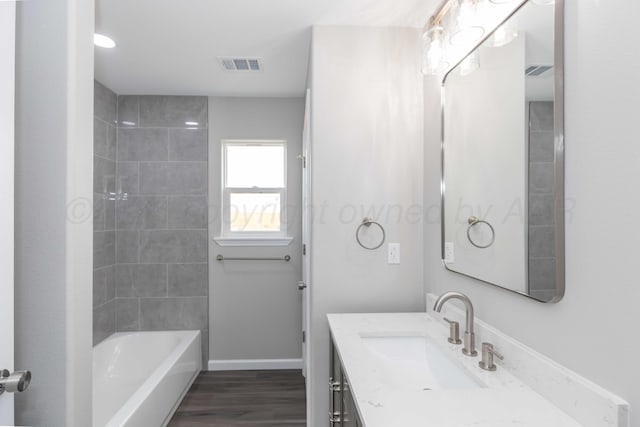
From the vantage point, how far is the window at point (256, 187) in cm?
320

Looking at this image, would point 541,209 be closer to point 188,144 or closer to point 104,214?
point 188,144

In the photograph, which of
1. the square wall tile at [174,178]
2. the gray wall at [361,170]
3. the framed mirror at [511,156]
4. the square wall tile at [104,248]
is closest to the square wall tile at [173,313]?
the square wall tile at [104,248]

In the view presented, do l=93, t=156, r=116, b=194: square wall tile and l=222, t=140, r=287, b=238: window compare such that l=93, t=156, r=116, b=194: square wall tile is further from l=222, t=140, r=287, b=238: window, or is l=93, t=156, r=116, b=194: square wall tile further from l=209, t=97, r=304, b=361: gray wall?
l=222, t=140, r=287, b=238: window

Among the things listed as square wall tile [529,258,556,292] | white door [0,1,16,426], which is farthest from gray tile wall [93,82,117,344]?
square wall tile [529,258,556,292]

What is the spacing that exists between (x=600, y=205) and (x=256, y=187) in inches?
107

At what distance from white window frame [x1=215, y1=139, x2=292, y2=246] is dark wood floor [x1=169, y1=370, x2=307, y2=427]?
1.16 metres

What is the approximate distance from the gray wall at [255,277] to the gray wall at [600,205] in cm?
235

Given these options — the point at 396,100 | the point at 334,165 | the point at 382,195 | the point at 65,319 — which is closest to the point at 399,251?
the point at 382,195

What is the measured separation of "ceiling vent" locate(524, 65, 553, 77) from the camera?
3.23ft

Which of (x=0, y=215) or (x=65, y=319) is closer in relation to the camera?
(x=0, y=215)

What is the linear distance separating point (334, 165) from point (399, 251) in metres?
0.60

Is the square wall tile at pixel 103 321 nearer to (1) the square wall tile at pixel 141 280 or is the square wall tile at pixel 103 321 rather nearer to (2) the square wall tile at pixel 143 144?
(1) the square wall tile at pixel 141 280

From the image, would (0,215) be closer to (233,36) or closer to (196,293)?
(233,36)

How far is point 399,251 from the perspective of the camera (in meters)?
1.90
